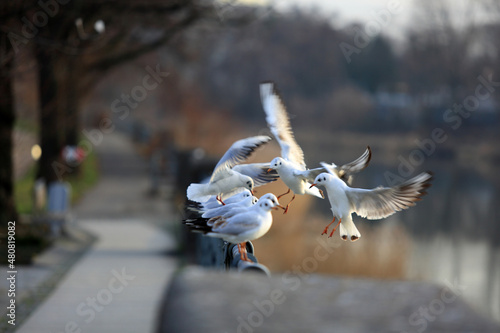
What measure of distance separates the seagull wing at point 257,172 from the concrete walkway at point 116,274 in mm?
623

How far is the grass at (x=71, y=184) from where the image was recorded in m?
19.7

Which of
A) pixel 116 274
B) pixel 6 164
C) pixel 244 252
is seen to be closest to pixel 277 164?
pixel 244 252

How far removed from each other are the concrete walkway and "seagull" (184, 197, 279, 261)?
1.27ft

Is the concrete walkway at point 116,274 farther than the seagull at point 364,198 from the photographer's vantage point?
Yes

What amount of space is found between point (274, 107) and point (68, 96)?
17096 mm

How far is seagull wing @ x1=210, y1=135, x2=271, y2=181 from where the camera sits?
8.23 ft

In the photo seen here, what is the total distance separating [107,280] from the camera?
10398mm

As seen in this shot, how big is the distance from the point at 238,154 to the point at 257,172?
0.10 metres

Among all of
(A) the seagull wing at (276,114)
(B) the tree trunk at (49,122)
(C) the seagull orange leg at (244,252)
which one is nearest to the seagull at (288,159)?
(A) the seagull wing at (276,114)

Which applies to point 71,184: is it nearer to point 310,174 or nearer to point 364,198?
point 310,174

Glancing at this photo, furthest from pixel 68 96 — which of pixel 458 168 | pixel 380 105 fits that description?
pixel 380 105

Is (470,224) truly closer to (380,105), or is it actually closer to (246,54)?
(380,105)

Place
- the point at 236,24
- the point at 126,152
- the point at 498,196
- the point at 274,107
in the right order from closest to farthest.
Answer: the point at 274,107
the point at 236,24
the point at 498,196
the point at 126,152

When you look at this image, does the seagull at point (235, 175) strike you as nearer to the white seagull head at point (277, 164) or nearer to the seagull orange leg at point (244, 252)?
the white seagull head at point (277, 164)
